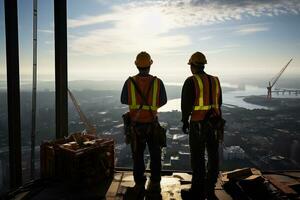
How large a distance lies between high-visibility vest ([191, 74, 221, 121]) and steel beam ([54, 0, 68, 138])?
300 centimetres

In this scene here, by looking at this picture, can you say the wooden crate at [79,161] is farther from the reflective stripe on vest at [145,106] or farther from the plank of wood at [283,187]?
the plank of wood at [283,187]

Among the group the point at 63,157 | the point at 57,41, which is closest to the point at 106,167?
the point at 63,157

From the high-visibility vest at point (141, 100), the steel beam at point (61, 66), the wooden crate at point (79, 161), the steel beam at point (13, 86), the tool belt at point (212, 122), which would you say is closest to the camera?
the tool belt at point (212, 122)

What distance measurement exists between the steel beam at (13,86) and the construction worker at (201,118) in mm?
3155

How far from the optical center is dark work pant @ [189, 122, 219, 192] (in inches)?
170

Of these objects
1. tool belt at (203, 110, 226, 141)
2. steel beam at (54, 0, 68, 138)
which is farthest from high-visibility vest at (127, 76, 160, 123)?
steel beam at (54, 0, 68, 138)

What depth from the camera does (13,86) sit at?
510 cm

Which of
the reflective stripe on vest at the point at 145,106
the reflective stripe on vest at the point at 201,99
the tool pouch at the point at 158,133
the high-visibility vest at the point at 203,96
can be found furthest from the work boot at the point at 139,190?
the reflective stripe on vest at the point at 201,99

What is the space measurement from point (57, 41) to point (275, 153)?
1223 inches

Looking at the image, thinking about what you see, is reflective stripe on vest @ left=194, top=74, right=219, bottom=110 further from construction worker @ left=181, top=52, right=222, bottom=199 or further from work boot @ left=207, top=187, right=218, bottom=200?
work boot @ left=207, top=187, right=218, bottom=200

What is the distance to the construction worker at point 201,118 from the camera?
4227 mm

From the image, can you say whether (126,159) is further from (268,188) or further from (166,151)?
(268,188)

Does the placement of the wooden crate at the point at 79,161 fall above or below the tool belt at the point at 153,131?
below

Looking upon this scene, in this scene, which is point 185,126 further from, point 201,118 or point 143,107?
point 143,107
